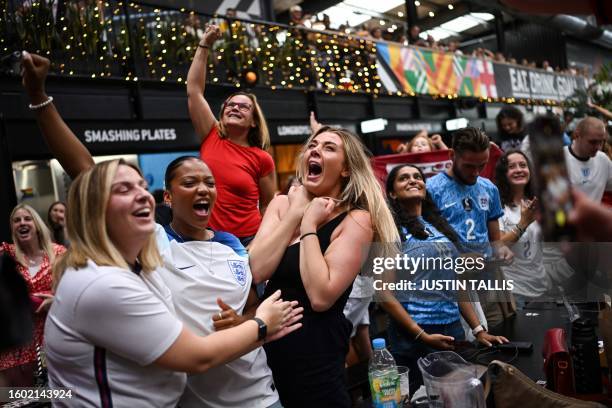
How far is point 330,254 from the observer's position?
1796 millimetres

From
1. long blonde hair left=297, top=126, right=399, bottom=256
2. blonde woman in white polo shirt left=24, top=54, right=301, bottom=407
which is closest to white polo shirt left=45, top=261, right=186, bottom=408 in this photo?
blonde woman in white polo shirt left=24, top=54, right=301, bottom=407

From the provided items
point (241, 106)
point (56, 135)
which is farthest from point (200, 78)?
point (56, 135)

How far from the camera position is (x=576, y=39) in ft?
60.6

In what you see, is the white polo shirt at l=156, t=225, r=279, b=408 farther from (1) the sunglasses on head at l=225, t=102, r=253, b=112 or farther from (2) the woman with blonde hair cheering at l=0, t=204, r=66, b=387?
(2) the woman with blonde hair cheering at l=0, t=204, r=66, b=387

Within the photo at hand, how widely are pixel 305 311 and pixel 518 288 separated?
4.99 feet

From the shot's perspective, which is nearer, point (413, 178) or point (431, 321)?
point (431, 321)

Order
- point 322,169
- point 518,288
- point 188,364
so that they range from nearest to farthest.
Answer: point 188,364
point 322,169
point 518,288

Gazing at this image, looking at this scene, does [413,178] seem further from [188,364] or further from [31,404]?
[31,404]

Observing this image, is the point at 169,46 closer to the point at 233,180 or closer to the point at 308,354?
the point at 233,180

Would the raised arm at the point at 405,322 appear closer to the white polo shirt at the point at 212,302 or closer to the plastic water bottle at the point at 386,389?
the plastic water bottle at the point at 386,389

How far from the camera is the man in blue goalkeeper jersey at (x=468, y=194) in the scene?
3.01 meters

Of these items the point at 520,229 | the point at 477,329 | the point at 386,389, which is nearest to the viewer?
the point at 386,389

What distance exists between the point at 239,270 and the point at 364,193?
566 mm

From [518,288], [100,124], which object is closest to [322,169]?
[518,288]
